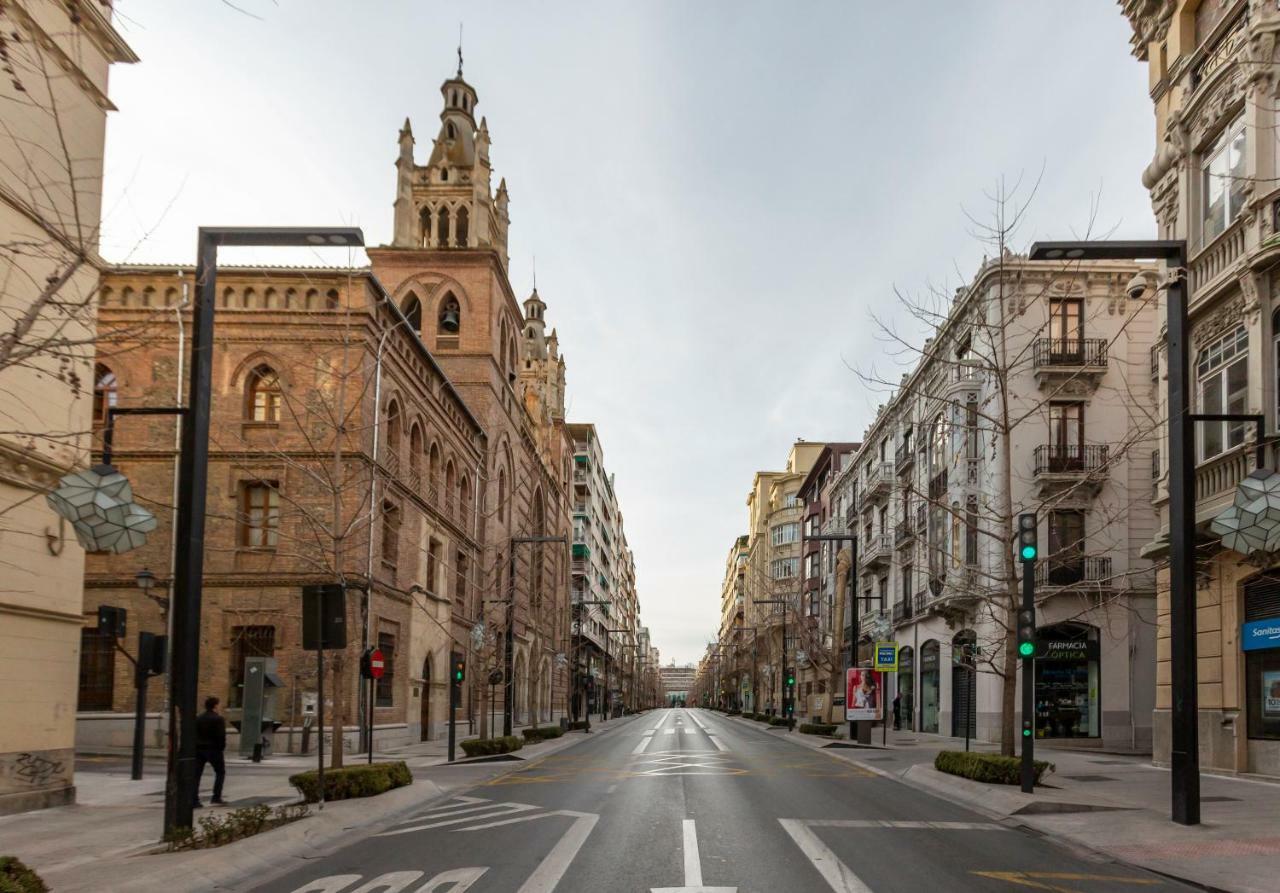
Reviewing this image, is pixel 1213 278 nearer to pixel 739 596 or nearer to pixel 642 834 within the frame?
pixel 642 834

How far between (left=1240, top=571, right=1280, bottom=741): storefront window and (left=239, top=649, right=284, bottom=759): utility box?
20968 mm

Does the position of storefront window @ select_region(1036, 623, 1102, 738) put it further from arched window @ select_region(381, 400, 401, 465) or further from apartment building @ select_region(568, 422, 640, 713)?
apartment building @ select_region(568, 422, 640, 713)

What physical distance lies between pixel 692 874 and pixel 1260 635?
1486 centimetres

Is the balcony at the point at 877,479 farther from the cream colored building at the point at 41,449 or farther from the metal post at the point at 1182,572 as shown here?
the cream colored building at the point at 41,449

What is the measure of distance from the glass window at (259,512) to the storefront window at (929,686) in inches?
1074

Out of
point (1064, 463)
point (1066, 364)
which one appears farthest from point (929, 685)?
point (1066, 364)

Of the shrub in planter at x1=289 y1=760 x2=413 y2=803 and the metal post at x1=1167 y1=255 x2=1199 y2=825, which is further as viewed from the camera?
the shrub in planter at x1=289 y1=760 x2=413 y2=803

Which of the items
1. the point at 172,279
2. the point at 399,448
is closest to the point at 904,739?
the point at 399,448

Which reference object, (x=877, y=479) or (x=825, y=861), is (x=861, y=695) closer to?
(x=877, y=479)

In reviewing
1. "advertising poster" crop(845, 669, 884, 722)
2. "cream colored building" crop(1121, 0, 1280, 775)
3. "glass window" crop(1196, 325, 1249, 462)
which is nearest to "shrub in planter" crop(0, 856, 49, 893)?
"cream colored building" crop(1121, 0, 1280, 775)

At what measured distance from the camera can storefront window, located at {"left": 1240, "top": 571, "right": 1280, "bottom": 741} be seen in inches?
765

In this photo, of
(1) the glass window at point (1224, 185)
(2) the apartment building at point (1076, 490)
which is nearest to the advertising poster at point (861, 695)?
(2) the apartment building at point (1076, 490)

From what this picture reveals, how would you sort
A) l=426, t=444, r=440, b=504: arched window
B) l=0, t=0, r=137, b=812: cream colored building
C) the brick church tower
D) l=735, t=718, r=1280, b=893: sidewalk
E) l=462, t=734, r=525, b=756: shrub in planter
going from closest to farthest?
l=735, t=718, r=1280, b=893: sidewalk, l=0, t=0, r=137, b=812: cream colored building, l=462, t=734, r=525, b=756: shrub in planter, l=426, t=444, r=440, b=504: arched window, the brick church tower

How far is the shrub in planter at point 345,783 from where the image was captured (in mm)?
14867
